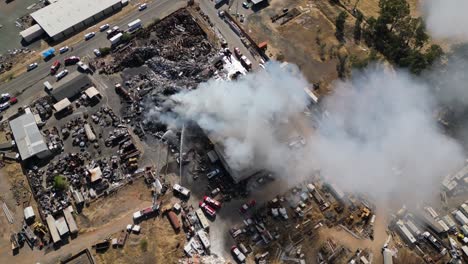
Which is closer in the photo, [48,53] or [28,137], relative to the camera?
[28,137]

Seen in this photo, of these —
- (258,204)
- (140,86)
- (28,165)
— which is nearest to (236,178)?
(258,204)

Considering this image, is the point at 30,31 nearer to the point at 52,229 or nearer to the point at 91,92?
the point at 91,92

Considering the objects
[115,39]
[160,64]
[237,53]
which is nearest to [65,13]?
[115,39]

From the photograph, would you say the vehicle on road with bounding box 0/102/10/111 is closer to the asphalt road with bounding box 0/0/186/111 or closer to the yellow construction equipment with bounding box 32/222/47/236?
the asphalt road with bounding box 0/0/186/111

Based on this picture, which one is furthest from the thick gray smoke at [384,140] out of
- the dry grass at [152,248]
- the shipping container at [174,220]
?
the dry grass at [152,248]

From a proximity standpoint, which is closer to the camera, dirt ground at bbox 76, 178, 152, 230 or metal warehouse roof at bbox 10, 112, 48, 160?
dirt ground at bbox 76, 178, 152, 230

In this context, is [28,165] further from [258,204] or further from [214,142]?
[258,204]

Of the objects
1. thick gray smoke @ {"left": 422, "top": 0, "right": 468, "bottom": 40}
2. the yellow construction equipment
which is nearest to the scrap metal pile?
the yellow construction equipment
